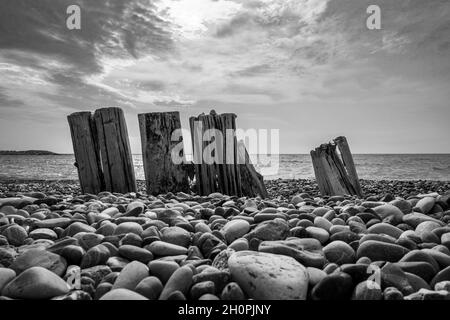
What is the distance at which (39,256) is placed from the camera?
2252 mm

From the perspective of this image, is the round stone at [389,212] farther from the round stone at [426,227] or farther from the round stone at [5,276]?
the round stone at [5,276]

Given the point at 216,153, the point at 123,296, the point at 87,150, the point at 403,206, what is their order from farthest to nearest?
the point at 87,150 → the point at 216,153 → the point at 403,206 → the point at 123,296

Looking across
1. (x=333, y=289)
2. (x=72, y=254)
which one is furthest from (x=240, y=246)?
(x=72, y=254)

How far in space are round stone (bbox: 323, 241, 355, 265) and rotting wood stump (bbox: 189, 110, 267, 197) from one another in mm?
3262

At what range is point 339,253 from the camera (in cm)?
235

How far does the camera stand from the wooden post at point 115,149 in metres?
5.62

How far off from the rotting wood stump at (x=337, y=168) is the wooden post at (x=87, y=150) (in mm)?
3977

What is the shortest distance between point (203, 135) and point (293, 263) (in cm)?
368

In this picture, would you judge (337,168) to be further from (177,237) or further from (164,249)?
(164,249)

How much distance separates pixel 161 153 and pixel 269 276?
3957mm

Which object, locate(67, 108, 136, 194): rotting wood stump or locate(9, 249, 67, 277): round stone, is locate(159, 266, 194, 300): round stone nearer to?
locate(9, 249, 67, 277): round stone
